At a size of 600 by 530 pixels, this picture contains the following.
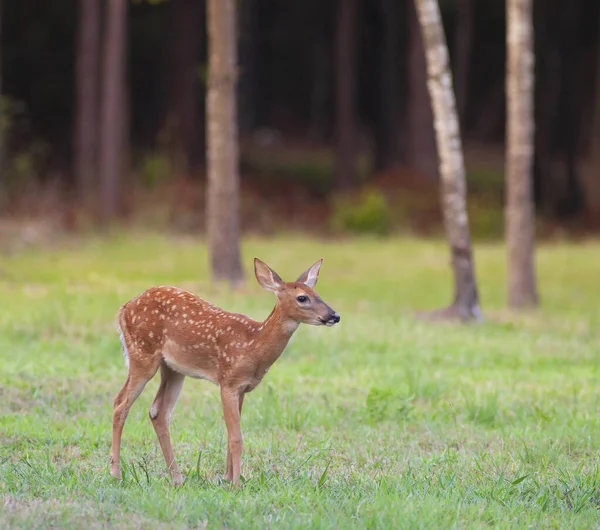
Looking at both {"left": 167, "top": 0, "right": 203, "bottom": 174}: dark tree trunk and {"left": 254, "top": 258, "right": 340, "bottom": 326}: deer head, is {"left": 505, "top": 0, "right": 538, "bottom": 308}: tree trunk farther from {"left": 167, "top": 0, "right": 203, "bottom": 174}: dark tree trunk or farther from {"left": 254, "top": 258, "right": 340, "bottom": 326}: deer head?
{"left": 167, "top": 0, "right": 203, "bottom": 174}: dark tree trunk

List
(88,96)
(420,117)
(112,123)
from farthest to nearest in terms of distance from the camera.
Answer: (420,117) → (88,96) → (112,123)

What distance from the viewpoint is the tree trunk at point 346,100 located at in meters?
33.6

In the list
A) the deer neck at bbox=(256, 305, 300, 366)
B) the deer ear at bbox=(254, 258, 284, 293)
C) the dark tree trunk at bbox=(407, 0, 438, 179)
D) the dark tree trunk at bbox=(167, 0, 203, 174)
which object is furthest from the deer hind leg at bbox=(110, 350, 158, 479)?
the dark tree trunk at bbox=(167, 0, 203, 174)

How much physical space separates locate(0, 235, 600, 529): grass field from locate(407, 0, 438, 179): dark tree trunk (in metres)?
13.8

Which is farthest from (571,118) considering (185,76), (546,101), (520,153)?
(520,153)

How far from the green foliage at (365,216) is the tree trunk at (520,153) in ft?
37.2

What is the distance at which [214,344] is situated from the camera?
24.1ft

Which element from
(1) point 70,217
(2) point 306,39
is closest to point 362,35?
(2) point 306,39

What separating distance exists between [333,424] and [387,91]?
107 ft

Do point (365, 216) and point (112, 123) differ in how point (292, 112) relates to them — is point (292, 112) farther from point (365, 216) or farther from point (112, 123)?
point (112, 123)

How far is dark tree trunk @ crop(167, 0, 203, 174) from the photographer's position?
1342 inches

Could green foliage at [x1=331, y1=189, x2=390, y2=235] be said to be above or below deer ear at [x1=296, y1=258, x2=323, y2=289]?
below

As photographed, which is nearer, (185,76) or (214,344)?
(214,344)

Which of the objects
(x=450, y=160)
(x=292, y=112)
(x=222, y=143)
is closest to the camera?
(x=450, y=160)
